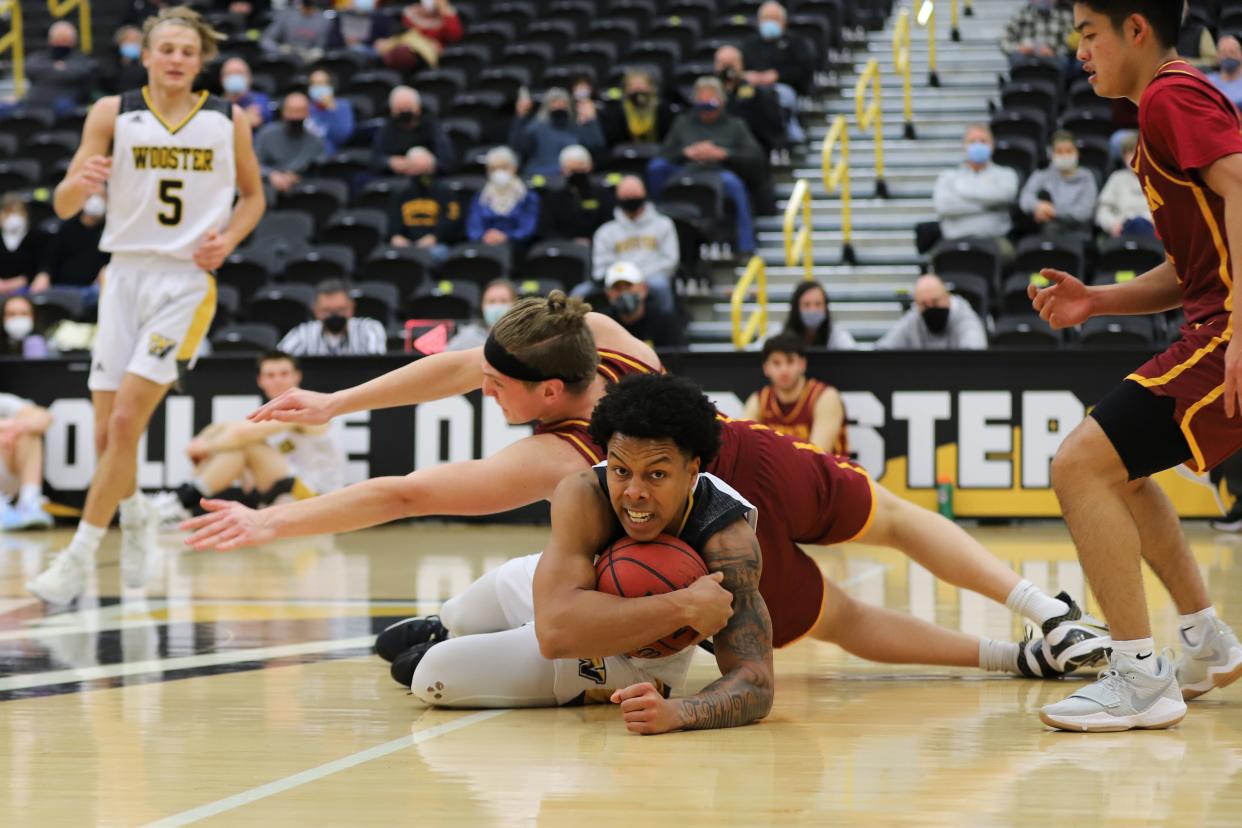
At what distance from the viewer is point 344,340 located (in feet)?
38.7

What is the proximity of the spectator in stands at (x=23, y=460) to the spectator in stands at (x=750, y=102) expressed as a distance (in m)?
6.98

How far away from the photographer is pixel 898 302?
13.9 m

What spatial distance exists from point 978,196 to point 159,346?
8419 mm

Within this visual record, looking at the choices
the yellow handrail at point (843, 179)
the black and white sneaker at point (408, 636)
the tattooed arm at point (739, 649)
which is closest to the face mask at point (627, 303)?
the yellow handrail at point (843, 179)

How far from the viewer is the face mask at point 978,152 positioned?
1344cm

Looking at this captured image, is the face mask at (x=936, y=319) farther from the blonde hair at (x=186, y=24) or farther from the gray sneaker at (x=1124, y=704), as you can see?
the gray sneaker at (x=1124, y=704)

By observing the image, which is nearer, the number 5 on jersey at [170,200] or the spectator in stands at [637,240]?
the number 5 on jersey at [170,200]

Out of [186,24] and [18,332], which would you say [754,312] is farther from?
[186,24]

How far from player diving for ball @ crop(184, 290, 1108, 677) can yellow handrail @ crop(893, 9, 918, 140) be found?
37.8ft

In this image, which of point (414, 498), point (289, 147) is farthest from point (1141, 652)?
point (289, 147)

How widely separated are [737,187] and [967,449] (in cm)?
428

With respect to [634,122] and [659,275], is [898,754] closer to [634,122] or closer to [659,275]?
[659,275]

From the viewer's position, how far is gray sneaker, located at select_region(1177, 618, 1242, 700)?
4297 millimetres

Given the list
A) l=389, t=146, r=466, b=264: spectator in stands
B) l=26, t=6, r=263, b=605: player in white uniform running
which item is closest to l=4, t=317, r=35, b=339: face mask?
l=389, t=146, r=466, b=264: spectator in stands
